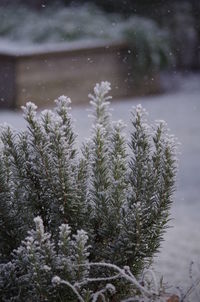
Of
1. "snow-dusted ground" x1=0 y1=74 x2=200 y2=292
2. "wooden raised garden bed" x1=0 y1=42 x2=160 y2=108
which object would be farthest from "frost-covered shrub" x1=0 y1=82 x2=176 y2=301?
"wooden raised garden bed" x1=0 y1=42 x2=160 y2=108

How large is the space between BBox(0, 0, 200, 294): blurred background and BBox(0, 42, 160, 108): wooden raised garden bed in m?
0.01

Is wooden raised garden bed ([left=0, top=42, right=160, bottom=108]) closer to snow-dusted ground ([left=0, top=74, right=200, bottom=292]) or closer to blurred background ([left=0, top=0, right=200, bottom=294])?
blurred background ([left=0, top=0, right=200, bottom=294])

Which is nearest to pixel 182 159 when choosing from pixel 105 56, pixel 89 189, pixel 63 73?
pixel 63 73

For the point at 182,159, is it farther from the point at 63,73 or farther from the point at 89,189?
the point at 89,189

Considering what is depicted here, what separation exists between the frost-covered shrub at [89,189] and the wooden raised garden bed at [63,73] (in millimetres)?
8375

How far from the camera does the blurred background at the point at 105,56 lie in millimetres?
10375

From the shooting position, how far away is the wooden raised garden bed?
1037 centimetres

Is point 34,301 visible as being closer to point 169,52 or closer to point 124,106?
point 124,106

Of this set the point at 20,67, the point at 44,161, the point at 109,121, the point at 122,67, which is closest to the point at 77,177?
the point at 44,161

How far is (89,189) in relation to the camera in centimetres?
206

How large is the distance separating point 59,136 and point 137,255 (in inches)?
16.2

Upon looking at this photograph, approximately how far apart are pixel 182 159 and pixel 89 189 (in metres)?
5.99

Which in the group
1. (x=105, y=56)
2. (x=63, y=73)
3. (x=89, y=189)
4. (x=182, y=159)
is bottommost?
(x=89, y=189)

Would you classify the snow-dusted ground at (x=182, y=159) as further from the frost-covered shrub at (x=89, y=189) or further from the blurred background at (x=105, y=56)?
the frost-covered shrub at (x=89, y=189)
